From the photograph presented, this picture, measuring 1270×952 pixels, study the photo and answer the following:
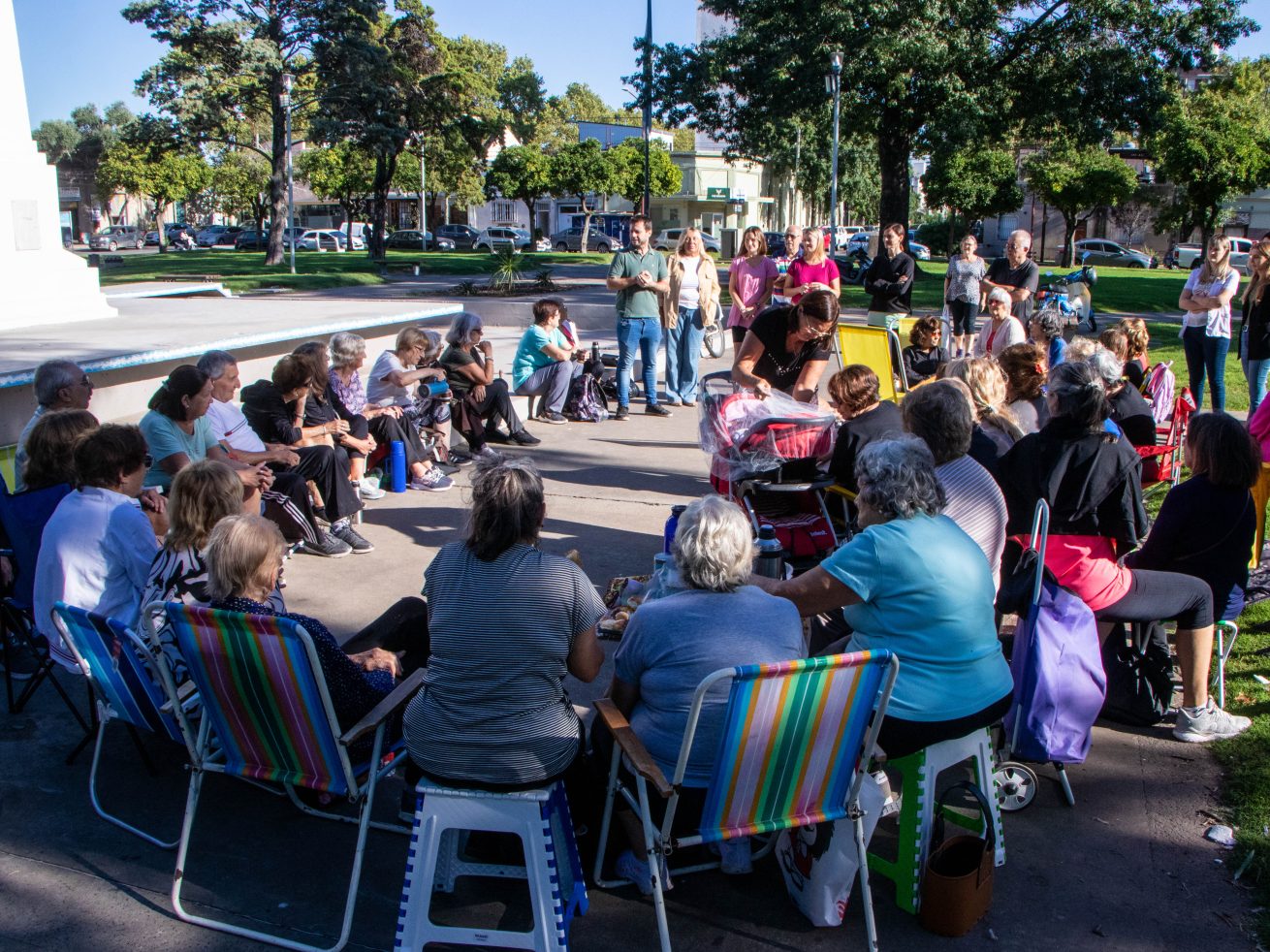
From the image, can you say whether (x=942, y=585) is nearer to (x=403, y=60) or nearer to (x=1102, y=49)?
(x=1102, y=49)

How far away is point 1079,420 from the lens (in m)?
4.20

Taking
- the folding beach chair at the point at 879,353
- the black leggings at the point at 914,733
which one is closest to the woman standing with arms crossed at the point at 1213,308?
the folding beach chair at the point at 879,353

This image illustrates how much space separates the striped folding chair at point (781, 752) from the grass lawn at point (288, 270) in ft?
84.6

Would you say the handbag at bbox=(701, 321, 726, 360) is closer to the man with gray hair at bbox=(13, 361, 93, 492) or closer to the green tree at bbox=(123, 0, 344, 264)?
the man with gray hair at bbox=(13, 361, 93, 492)

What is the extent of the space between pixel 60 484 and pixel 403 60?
130 ft

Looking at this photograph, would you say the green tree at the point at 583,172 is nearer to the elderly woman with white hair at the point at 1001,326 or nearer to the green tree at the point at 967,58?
the green tree at the point at 967,58

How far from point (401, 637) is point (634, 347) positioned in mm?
6701

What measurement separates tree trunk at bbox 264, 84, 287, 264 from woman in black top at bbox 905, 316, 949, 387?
32.5 m

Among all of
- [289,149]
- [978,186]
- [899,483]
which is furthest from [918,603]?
[978,186]

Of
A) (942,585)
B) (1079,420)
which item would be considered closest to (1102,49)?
(1079,420)

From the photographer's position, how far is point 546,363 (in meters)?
9.91

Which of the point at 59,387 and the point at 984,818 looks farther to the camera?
the point at 59,387

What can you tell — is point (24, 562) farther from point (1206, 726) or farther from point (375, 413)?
point (1206, 726)

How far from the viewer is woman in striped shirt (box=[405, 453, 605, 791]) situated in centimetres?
290
